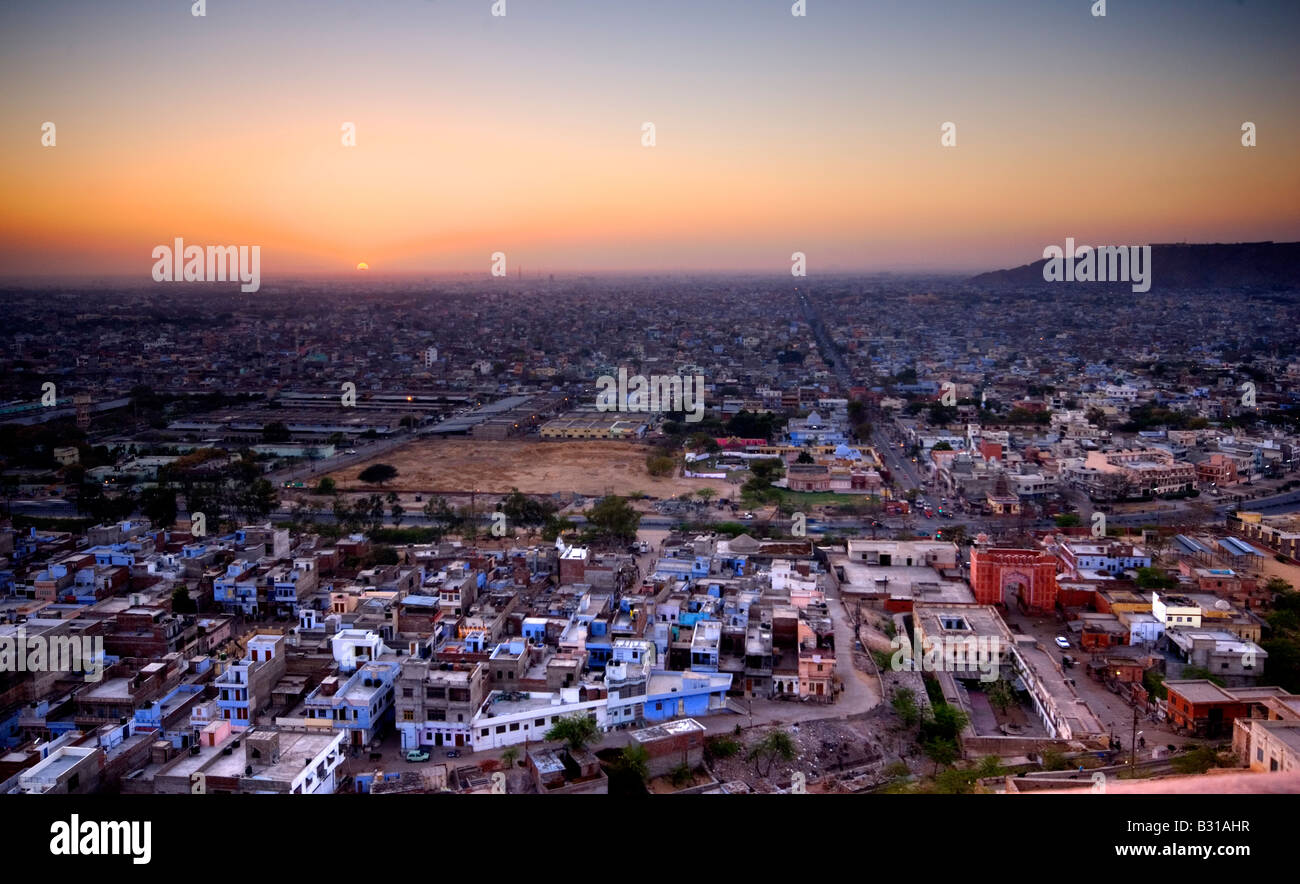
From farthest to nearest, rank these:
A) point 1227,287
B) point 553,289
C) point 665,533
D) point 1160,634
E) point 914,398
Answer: point 553,289 → point 1227,287 → point 914,398 → point 665,533 → point 1160,634

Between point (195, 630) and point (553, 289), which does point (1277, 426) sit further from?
point (553, 289)

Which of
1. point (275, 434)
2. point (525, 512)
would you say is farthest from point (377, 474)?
point (275, 434)

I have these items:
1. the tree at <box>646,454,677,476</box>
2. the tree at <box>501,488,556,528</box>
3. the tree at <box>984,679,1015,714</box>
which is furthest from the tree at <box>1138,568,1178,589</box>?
the tree at <box>646,454,677,476</box>

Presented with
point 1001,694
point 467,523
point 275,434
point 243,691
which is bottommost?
point 1001,694

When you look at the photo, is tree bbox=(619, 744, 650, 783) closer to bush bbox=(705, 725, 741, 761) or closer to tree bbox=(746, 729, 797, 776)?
bush bbox=(705, 725, 741, 761)

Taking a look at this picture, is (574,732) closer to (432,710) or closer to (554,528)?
(432,710)
